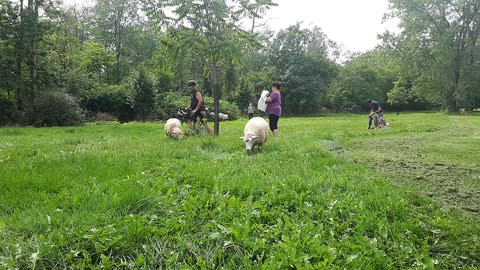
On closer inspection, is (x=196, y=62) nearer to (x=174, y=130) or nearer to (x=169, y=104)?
(x=169, y=104)

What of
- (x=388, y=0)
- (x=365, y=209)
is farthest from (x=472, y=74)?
(x=365, y=209)

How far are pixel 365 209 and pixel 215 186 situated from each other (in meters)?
1.79

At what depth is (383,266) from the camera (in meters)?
2.72

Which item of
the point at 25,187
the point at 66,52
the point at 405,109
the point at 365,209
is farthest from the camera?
the point at 405,109

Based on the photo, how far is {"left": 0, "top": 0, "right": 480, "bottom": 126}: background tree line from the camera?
10.1m

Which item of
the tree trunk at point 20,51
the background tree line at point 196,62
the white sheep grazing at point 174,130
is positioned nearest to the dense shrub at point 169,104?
the background tree line at point 196,62

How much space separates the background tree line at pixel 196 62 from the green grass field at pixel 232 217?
5.85m

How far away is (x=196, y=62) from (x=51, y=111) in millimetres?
20339

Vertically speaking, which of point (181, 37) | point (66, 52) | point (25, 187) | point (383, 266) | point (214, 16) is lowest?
point (383, 266)

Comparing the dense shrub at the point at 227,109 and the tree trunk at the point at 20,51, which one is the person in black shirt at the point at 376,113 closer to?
the dense shrub at the point at 227,109

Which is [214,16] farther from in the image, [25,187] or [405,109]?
[405,109]

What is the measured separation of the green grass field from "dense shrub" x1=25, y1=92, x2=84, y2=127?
16.1 m

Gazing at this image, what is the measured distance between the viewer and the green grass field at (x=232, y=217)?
8.75 ft

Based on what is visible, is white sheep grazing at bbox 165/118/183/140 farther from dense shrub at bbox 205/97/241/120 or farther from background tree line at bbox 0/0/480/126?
dense shrub at bbox 205/97/241/120
